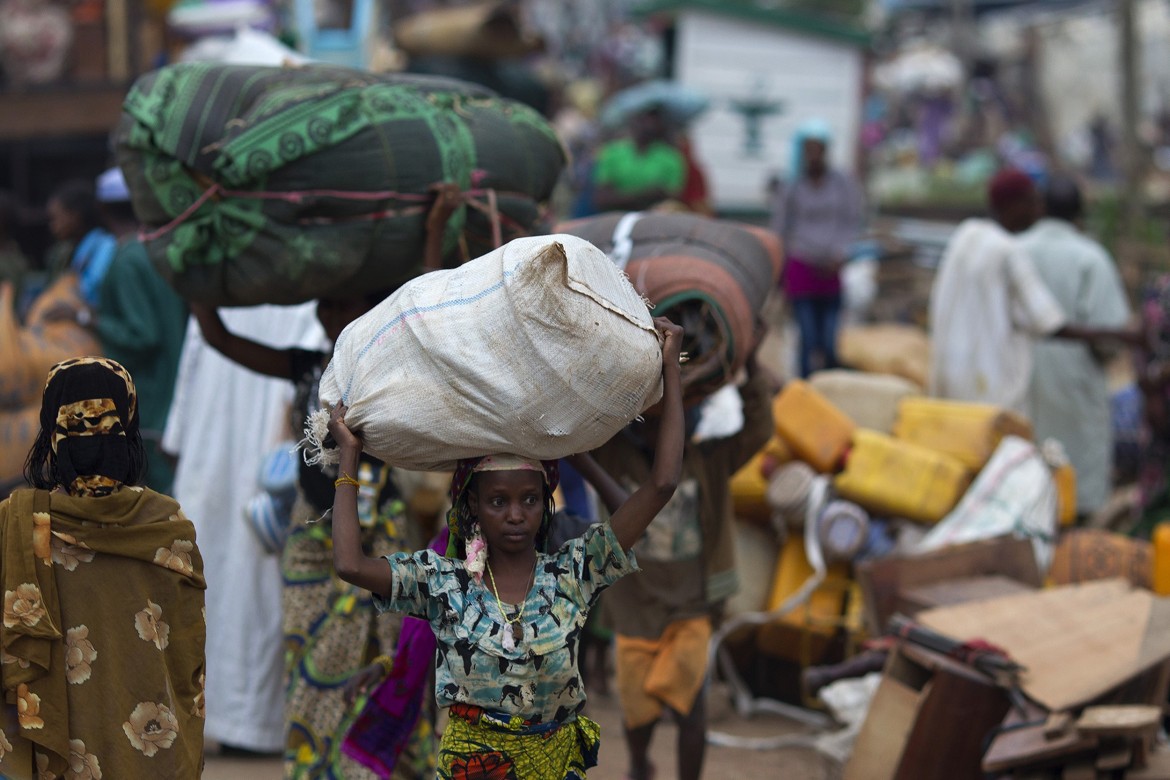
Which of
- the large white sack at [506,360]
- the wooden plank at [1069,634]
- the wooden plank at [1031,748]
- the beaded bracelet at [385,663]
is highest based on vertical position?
the large white sack at [506,360]

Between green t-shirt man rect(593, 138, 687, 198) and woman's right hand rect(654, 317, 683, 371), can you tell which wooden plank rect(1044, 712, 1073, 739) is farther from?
green t-shirt man rect(593, 138, 687, 198)

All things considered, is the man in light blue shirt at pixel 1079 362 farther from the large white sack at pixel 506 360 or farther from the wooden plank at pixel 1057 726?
the large white sack at pixel 506 360

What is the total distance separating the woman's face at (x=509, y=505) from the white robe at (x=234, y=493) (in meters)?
2.48

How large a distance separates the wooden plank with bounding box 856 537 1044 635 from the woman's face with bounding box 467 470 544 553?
2.51m

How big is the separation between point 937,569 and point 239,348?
2725 mm

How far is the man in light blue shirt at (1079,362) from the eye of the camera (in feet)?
26.0

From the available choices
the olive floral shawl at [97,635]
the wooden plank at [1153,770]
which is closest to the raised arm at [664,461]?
the olive floral shawl at [97,635]

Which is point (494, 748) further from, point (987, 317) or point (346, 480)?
point (987, 317)

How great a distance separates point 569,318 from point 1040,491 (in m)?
3.87

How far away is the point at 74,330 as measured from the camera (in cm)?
672

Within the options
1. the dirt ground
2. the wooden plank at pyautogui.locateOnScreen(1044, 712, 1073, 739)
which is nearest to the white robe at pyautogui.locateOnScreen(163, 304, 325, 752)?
the dirt ground

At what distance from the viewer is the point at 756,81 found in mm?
14758

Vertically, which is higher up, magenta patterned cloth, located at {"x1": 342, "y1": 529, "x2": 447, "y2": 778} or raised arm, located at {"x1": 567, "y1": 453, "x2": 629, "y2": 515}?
raised arm, located at {"x1": 567, "y1": 453, "x2": 629, "y2": 515}

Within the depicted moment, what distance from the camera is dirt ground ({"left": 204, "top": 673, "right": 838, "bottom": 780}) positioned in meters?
5.35
